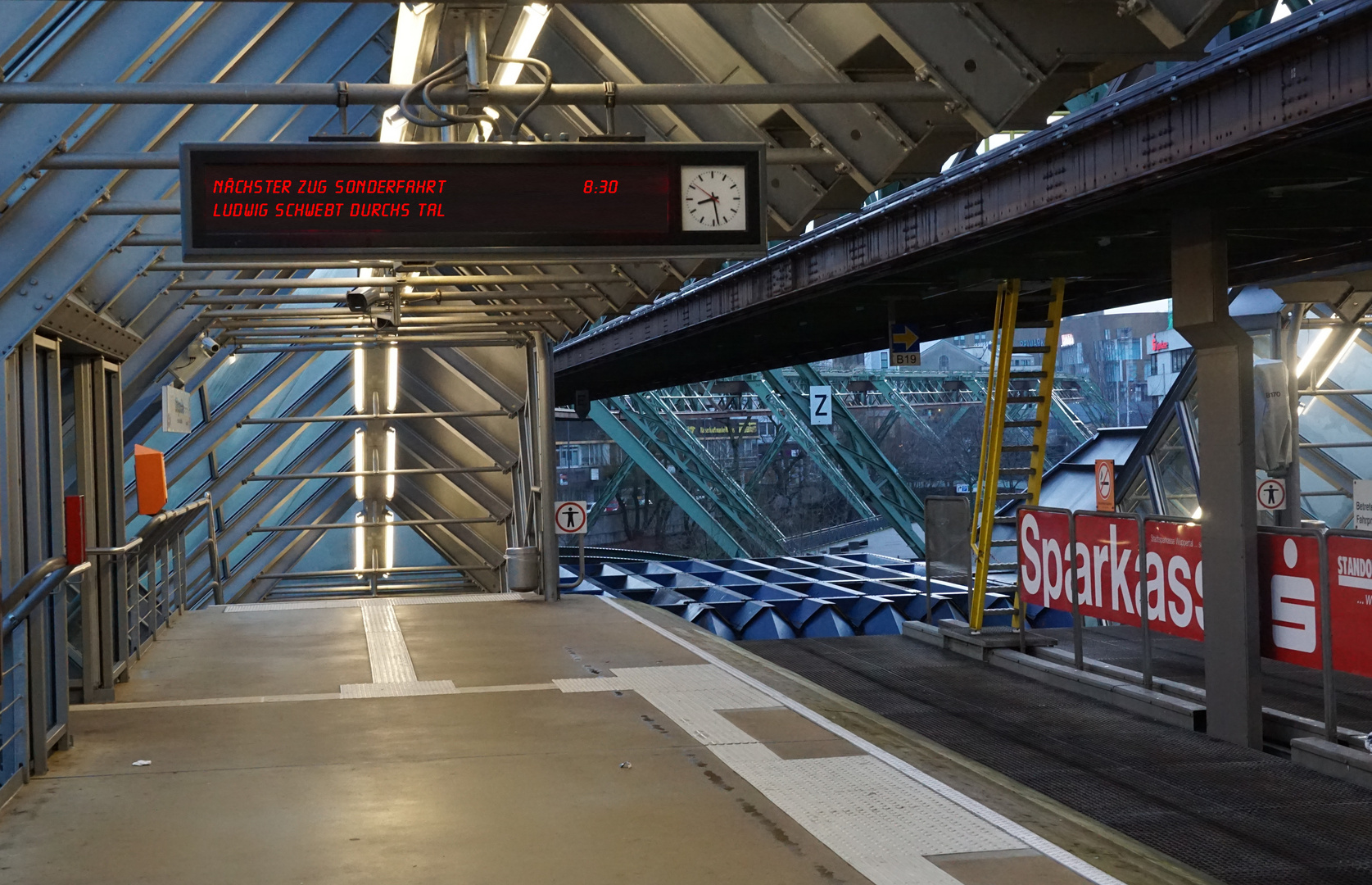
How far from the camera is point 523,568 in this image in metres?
14.8

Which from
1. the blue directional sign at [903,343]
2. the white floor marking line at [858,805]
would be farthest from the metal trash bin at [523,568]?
the white floor marking line at [858,805]

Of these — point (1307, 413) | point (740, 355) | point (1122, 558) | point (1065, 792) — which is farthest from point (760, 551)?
point (1065, 792)

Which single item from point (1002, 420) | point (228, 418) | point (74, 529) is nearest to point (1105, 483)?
point (1002, 420)

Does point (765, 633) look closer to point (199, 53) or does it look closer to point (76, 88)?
point (199, 53)

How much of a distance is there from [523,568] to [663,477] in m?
20.1

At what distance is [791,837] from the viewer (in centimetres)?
527

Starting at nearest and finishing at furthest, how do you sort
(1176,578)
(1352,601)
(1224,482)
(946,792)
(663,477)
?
(946,792) → (1352,601) → (1224,482) → (1176,578) → (663,477)

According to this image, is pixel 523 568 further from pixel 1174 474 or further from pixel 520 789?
pixel 1174 474

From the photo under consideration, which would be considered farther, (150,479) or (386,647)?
(386,647)

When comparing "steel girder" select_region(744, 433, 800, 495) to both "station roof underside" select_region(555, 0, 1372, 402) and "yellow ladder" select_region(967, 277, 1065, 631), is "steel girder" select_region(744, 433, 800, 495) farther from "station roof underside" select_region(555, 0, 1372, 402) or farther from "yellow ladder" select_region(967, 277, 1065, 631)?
"yellow ladder" select_region(967, 277, 1065, 631)

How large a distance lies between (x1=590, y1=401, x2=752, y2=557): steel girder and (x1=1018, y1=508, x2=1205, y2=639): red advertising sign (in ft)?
73.6

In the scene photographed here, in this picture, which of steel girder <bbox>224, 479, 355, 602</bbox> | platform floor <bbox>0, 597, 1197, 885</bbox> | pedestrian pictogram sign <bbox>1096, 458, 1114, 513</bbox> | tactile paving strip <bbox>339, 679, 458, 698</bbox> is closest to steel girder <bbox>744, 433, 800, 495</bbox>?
steel girder <bbox>224, 479, 355, 602</bbox>

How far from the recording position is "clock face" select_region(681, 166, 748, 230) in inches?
222

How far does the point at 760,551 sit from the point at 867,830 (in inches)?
1273
